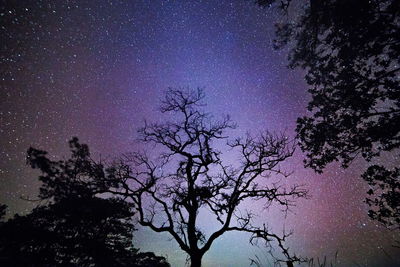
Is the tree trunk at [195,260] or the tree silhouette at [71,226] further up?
the tree silhouette at [71,226]

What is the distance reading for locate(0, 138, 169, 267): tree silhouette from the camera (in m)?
15.7

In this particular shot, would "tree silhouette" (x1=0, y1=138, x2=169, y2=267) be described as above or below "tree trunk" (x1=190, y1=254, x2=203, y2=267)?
above

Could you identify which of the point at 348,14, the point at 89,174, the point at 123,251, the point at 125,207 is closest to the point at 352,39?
the point at 348,14

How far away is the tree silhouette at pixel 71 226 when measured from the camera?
1572 centimetres

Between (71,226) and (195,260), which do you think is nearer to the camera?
(195,260)

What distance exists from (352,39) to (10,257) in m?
23.1

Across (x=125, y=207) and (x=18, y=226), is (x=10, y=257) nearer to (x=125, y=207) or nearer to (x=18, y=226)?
(x=18, y=226)

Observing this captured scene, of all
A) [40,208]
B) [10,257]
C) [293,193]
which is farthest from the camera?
[40,208]

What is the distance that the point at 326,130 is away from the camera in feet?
35.0

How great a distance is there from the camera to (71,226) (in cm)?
1767

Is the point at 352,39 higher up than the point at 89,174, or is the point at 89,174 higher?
the point at 352,39

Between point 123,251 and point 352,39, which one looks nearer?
point 352,39

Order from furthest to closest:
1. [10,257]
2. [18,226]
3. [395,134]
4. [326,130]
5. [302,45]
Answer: [18,226]
[10,257]
[302,45]
[326,130]
[395,134]

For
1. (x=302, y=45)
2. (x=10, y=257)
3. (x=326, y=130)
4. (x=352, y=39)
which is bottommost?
(x=10, y=257)
